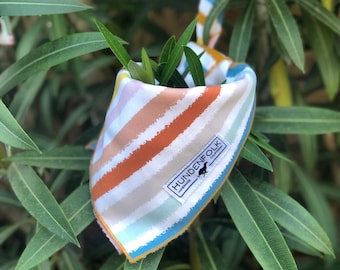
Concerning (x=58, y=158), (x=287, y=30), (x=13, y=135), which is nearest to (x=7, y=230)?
(x=58, y=158)

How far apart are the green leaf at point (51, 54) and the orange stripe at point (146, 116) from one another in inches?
4.4

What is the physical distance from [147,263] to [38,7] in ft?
1.09

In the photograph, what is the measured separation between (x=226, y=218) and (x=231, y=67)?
254 millimetres

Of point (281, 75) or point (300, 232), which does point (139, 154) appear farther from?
point (281, 75)

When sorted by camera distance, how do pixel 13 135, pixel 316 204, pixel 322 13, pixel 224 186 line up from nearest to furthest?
pixel 13 135 < pixel 224 186 < pixel 322 13 < pixel 316 204

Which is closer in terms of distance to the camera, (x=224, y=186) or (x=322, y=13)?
(x=224, y=186)

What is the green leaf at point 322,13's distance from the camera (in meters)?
0.81

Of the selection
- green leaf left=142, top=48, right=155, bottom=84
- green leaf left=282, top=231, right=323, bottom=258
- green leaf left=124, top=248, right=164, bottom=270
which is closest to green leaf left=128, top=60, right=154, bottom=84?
green leaf left=142, top=48, right=155, bottom=84

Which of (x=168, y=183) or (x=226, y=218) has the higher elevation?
(x=168, y=183)

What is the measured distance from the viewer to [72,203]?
0.72 meters

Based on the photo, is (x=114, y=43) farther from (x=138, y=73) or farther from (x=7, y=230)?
(x=7, y=230)

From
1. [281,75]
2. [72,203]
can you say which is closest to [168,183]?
[72,203]

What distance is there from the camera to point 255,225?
665mm

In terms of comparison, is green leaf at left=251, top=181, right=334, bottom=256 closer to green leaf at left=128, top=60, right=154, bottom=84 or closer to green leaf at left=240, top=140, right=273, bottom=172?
green leaf at left=240, top=140, right=273, bottom=172
